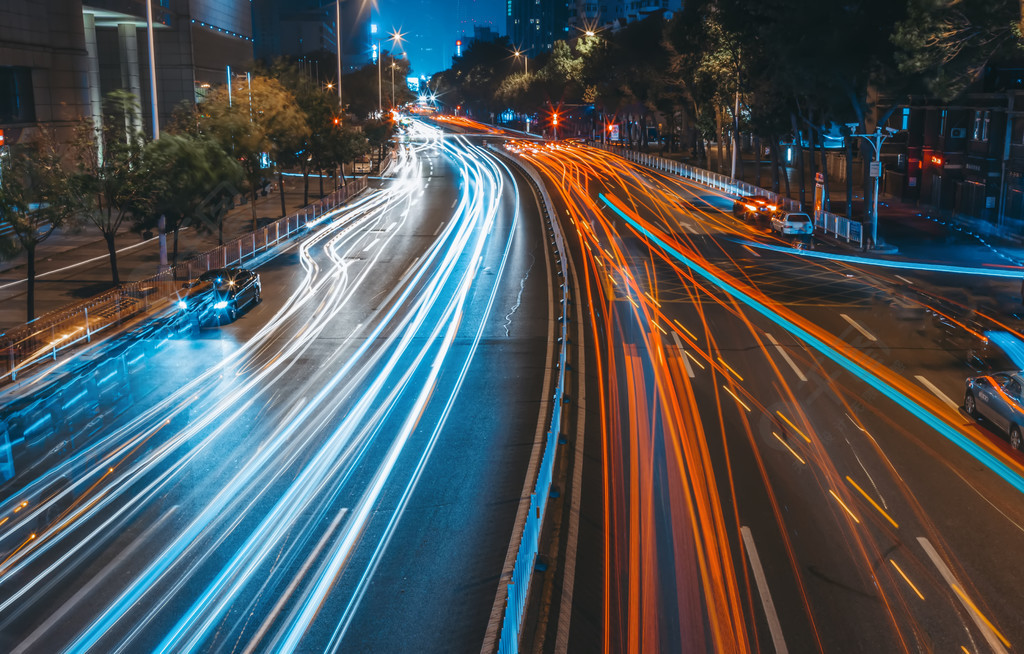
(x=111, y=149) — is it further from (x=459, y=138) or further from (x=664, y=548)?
(x=459, y=138)

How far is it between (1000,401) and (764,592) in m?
8.09

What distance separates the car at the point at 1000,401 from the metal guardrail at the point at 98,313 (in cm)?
2034

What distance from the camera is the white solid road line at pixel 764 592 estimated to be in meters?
9.91

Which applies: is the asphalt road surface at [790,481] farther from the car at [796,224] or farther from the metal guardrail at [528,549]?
the car at [796,224]

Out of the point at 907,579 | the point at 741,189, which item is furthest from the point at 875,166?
the point at 907,579

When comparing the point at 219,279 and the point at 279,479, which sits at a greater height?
the point at 219,279

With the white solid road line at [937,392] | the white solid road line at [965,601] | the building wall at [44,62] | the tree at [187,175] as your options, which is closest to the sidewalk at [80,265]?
the tree at [187,175]

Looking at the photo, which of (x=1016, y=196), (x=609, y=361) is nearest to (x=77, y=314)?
(x=609, y=361)

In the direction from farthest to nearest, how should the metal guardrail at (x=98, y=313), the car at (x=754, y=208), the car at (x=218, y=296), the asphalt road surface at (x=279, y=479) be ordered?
the car at (x=754, y=208)
the car at (x=218, y=296)
the metal guardrail at (x=98, y=313)
the asphalt road surface at (x=279, y=479)

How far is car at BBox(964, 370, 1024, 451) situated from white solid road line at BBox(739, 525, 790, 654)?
6.37 m

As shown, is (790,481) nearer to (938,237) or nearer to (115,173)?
(115,173)

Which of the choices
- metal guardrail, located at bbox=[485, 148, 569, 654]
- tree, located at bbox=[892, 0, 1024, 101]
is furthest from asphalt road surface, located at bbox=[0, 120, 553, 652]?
tree, located at bbox=[892, 0, 1024, 101]

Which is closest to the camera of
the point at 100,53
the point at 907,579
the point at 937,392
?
the point at 907,579

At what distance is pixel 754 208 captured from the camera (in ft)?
156
